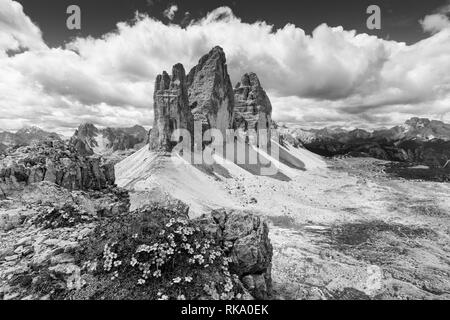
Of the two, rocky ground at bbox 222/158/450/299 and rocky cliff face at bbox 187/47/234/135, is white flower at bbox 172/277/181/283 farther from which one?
rocky cliff face at bbox 187/47/234/135

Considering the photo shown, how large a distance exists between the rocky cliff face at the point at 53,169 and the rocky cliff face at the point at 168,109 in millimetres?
62248

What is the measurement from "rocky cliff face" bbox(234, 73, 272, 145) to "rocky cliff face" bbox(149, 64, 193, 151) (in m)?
54.7

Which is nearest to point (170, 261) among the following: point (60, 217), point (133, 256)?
point (133, 256)

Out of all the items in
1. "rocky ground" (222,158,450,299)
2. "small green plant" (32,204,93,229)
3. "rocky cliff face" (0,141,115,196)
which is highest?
"rocky cliff face" (0,141,115,196)

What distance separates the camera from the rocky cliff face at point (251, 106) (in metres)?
154

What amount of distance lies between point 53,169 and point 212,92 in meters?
105

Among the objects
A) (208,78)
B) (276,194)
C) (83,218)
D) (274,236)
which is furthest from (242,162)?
(83,218)

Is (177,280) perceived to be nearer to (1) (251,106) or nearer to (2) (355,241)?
(2) (355,241)

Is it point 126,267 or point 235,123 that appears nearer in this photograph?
point 126,267

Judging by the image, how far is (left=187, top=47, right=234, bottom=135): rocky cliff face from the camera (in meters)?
120

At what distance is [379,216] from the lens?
56.8m

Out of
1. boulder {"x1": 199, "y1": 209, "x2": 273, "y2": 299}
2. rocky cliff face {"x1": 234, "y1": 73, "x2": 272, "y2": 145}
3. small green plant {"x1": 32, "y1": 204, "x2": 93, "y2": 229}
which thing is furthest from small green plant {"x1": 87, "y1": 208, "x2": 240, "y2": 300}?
rocky cliff face {"x1": 234, "y1": 73, "x2": 272, "y2": 145}

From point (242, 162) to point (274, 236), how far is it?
66.8 m
